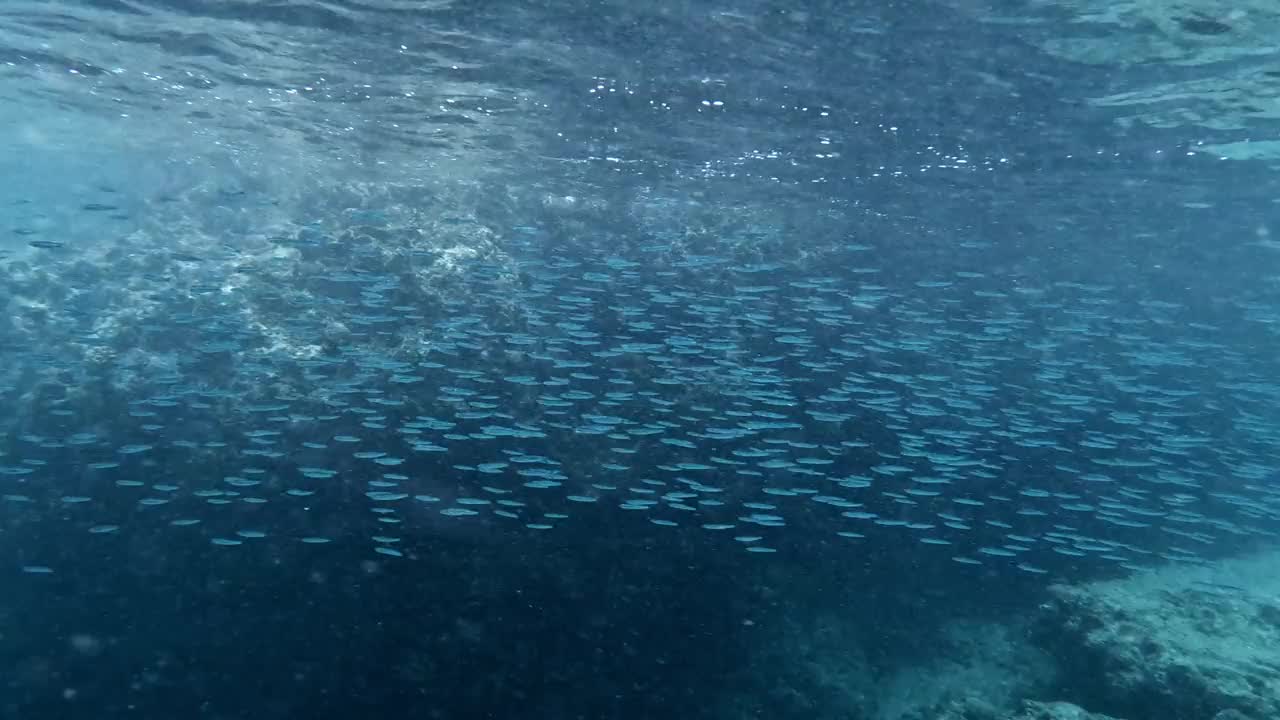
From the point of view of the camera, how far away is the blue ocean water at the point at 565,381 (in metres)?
13.2

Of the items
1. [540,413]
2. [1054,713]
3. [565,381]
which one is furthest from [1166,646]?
[540,413]

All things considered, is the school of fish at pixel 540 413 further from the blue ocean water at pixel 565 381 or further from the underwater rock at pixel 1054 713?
the underwater rock at pixel 1054 713

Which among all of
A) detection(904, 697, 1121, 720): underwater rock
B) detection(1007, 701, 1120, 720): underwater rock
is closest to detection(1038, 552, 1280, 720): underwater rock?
detection(1007, 701, 1120, 720): underwater rock

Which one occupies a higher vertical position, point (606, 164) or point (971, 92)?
point (971, 92)

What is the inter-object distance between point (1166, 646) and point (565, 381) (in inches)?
491

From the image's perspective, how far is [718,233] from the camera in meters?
25.8

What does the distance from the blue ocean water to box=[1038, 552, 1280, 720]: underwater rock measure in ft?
3.43

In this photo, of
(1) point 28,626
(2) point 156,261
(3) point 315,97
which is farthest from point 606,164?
(1) point 28,626

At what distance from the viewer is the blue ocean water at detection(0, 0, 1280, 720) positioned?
1318cm

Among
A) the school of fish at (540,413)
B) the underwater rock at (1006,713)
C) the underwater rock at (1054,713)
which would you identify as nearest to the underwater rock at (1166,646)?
the underwater rock at (1054,713)

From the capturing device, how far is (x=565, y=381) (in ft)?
54.1

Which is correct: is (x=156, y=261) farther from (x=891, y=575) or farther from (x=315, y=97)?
(x=891, y=575)

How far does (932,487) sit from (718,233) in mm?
11061

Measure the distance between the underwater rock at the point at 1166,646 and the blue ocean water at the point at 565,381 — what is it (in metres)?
1.05
